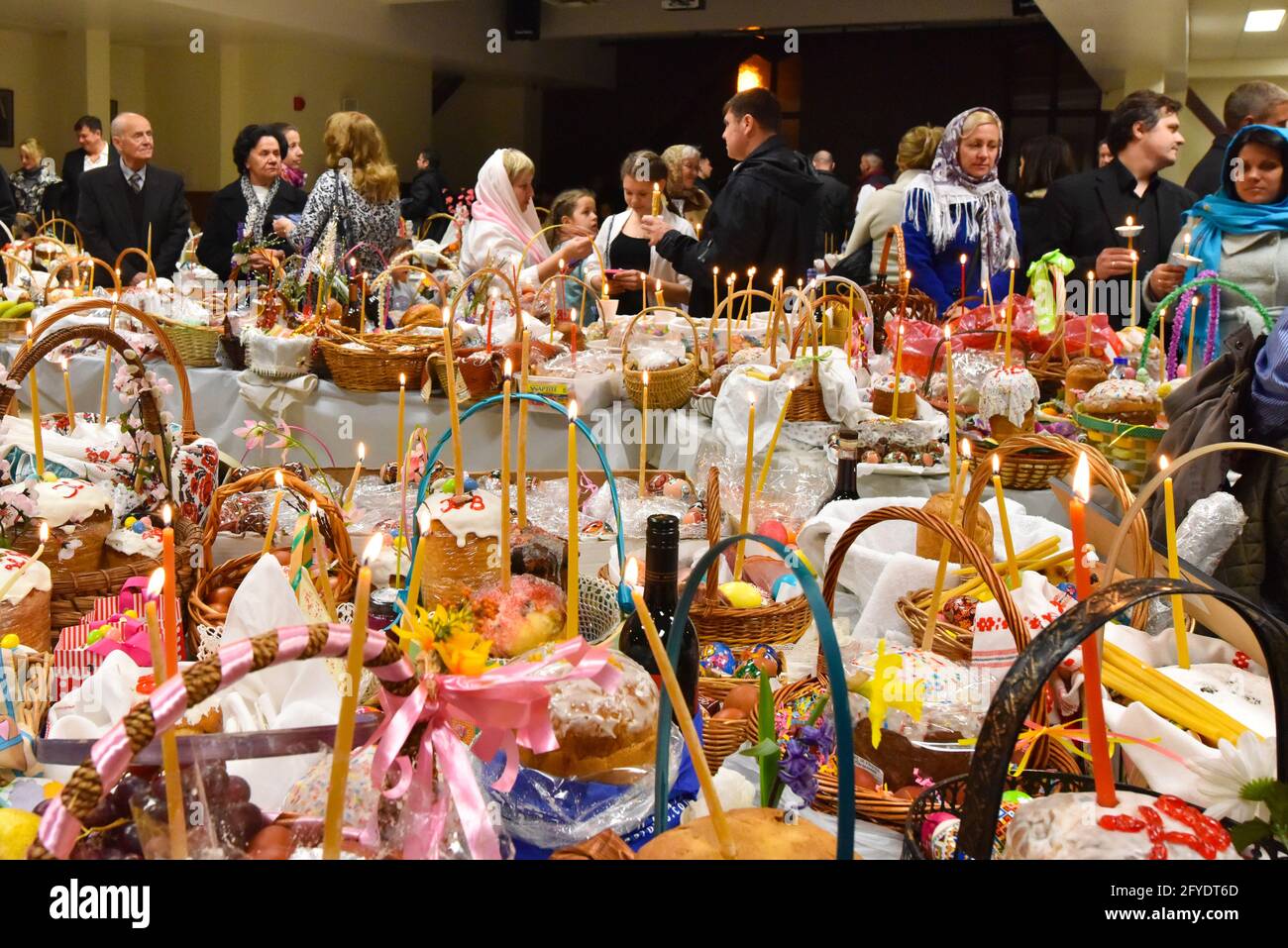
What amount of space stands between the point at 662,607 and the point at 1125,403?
4.63 feet

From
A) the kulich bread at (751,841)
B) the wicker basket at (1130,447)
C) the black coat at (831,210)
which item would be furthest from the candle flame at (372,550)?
the black coat at (831,210)

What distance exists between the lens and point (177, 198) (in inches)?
217

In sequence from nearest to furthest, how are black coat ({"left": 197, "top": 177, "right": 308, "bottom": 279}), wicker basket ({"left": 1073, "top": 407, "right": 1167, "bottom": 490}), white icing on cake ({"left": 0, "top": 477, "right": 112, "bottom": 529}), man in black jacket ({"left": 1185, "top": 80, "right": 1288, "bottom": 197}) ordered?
white icing on cake ({"left": 0, "top": 477, "right": 112, "bottom": 529}) < wicker basket ({"left": 1073, "top": 407, "right": 1167, "bottom": 490}) < man in black jacket ({"left": 1185, "top": 80, "right": 1288, "bottom": 197}) < black coat ({"left": 197, "top": 177, "right": 308, "bottom": 279})

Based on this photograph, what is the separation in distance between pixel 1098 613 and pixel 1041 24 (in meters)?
11.7

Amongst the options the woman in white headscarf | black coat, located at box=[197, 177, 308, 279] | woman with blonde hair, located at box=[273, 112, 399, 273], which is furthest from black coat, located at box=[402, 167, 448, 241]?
woman with blonde hair, located at box=[273, 112, 399, 273]

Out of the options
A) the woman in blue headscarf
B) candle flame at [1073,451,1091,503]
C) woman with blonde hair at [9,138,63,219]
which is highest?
woman with blonde hair at [9,138,63,219]

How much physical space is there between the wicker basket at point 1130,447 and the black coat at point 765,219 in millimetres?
1751

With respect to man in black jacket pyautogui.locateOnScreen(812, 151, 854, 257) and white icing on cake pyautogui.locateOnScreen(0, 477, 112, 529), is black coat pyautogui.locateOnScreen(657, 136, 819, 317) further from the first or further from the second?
white icing on cake pyautogui.locateOnScreen(0, 477, 112, 529)

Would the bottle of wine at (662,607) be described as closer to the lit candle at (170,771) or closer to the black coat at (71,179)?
the lit candle at (170,771)

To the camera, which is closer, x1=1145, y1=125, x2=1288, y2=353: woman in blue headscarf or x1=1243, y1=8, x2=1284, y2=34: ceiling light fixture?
x1=1145, y1=125, x2=1288, y2=353: woman in blue headscarf

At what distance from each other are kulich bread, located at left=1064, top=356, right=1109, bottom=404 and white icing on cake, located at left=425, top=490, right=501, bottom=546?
1.59 m

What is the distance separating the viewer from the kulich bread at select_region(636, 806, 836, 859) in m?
0.76

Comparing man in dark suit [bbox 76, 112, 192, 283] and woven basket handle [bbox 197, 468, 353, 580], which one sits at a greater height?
man in dark suit [bbox 76, 112, 192, 283]
